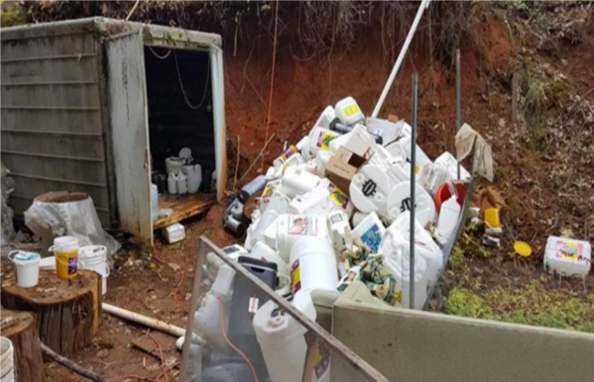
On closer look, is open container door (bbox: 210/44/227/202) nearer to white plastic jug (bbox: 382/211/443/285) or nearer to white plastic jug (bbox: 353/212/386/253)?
white plastic jug (bbox: 353/212/386/253)

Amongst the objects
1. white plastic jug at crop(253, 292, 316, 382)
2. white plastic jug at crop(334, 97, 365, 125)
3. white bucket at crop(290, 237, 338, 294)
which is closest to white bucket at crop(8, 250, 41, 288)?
white bucket at crop(290, 237, 338, 294)

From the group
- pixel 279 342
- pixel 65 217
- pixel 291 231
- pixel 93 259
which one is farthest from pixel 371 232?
pixel 65 217

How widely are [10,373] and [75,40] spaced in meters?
3.18

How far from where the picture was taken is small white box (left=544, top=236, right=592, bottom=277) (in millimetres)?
3453

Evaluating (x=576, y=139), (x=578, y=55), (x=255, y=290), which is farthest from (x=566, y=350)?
(x=578, y=55)

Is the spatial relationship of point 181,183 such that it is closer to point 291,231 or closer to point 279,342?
point 291,231

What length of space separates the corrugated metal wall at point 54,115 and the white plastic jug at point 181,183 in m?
1.29

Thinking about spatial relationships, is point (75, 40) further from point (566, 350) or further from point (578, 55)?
point (578, 55)

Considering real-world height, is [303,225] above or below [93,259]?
above

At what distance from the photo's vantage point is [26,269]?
109 inches

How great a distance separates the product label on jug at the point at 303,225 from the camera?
309cm

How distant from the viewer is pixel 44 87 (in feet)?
14.2

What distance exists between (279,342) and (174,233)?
2.97 metres

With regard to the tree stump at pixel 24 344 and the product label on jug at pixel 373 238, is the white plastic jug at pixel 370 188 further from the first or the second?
the tree stump at pixel 24 344
